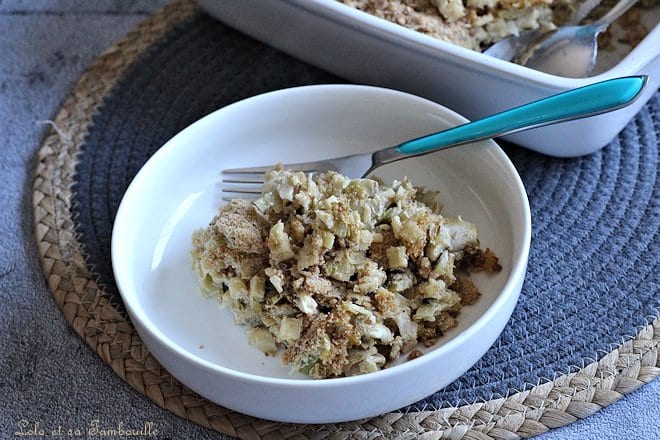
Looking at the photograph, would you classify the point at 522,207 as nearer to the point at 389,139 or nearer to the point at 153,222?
the point at 389,139

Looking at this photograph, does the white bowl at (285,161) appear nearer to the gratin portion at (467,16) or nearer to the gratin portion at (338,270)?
the gratin portion at (338,270)

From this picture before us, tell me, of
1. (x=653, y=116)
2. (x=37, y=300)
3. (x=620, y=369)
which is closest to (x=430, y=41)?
(x=653, y=116)

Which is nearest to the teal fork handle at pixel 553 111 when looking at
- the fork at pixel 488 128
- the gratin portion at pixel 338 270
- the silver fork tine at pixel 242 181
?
the fork at pixel 488 128

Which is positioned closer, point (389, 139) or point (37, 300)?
point (37, 300)

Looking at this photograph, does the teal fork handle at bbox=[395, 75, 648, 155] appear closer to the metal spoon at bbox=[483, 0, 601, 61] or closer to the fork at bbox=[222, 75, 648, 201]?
the fork at bbox=[222, 75, 648, 201]

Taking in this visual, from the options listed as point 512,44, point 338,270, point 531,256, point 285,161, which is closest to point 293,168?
point 285,161

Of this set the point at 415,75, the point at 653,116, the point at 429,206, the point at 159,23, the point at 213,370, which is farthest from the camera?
the point at 159,23
